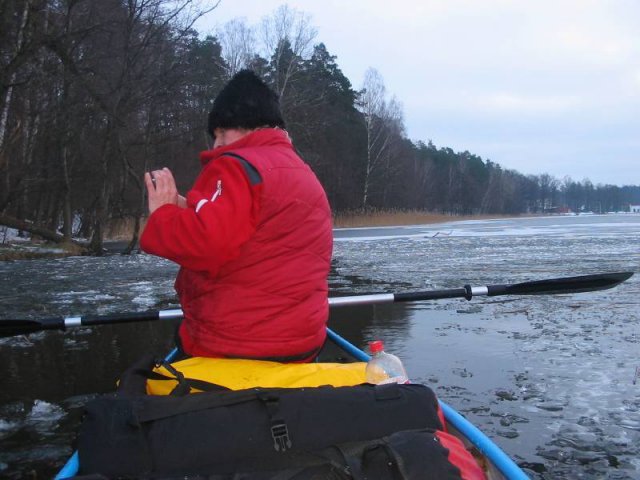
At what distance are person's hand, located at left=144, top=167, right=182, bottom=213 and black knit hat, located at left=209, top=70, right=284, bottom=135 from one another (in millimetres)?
321

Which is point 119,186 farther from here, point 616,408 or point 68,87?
point 616,408

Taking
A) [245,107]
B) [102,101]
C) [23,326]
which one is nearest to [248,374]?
→ [245,107]

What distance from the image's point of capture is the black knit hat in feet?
7.96

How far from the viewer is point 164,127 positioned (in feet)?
83.7

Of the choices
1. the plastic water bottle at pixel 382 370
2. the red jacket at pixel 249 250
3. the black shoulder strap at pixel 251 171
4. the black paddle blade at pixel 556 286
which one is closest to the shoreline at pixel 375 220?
the black paddle blade at pixel 556 286

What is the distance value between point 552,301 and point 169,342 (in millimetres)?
5231

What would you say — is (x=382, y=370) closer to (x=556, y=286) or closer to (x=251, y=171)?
(x=251, y=171)

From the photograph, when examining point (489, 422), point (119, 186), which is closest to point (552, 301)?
point (489, 422)

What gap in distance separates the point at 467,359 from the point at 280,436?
3797mm

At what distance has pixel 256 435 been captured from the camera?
179cm

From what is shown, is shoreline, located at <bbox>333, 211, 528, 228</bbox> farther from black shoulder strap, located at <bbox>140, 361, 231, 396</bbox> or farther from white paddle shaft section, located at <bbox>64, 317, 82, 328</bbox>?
black shoulder strap, located at <bbox>140, 361, 231, 396</bbox>

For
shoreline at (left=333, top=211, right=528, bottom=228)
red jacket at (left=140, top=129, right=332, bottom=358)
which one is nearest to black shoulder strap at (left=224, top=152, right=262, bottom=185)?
red jacket at (left=140, top=129, right=332, bottom=358)

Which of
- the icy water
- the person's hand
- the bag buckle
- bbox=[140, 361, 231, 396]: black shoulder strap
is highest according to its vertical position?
the person's hand

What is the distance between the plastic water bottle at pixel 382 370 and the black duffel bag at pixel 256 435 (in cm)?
41
